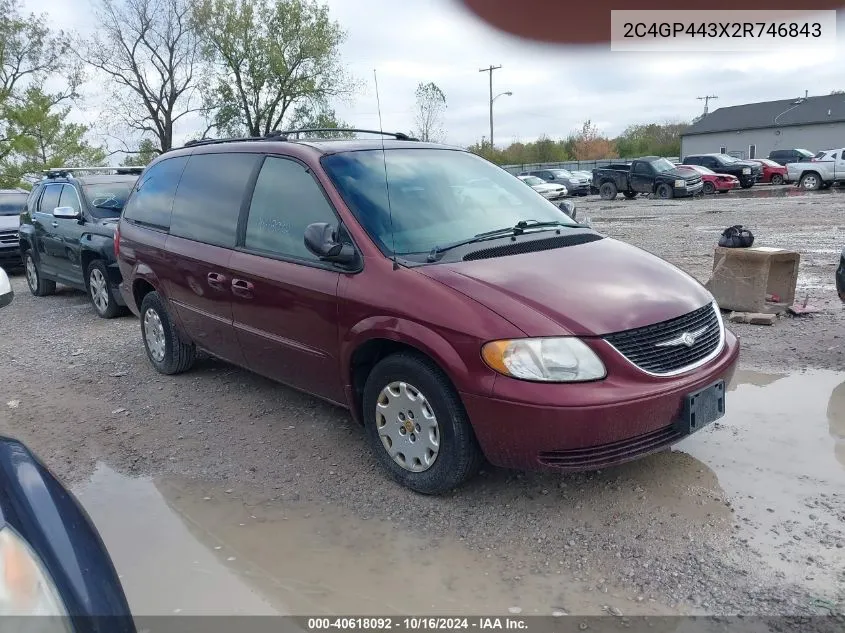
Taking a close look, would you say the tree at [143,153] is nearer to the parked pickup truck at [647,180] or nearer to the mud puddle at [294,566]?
the parked pickup truck at [647,180]

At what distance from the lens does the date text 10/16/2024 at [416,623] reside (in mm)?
2625

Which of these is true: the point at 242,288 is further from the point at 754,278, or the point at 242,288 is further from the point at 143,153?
the point at 143,153

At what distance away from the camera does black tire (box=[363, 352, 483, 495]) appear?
3.25m

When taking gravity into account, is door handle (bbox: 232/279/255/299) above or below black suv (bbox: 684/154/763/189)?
below

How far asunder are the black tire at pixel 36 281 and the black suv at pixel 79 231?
0.01 meters

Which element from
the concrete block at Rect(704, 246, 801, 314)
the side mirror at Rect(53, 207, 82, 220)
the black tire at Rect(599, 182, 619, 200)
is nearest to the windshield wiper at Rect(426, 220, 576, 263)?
the concrete block at Rect(704, 246, 801, 314)

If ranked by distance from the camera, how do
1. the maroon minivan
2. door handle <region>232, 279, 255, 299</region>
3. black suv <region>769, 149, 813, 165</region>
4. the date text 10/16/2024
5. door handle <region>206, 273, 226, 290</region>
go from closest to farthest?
the date text 10/16/2024 < the maroon minivan < door handle <region>232, 279, 255, 299</region> < door handle <region>206, 273, 226, 290</region> < black suv <region>769, 149, 813, 165</region>

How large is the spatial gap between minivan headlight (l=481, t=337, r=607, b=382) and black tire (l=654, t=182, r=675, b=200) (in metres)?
25.2

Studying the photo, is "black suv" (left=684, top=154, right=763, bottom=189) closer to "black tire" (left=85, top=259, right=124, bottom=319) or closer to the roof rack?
"black tire" (left=85, top=259, right=124, bottom=319)

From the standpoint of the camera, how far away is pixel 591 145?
2662 inches

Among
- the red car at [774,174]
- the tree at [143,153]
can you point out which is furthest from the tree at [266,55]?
the red car at [774,174]

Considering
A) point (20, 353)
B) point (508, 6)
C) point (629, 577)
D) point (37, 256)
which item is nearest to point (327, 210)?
point (508, 6)

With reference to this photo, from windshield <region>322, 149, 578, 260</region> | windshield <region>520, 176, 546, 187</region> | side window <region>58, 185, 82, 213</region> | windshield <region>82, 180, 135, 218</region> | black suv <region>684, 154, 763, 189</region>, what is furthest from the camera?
windshield <region>520, 176, 546, 187</region>

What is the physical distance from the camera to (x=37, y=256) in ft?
32.4
